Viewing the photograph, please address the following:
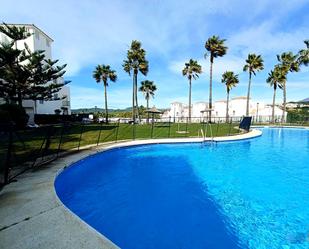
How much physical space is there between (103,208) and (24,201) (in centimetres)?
193

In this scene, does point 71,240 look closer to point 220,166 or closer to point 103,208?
point 103,208

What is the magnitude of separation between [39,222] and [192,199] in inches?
158

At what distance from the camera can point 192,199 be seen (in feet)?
21.0

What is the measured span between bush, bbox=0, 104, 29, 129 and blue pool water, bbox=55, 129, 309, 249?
1075cm

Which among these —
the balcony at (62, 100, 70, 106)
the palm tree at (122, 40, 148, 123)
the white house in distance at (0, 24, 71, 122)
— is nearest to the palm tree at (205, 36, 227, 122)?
the palm tree at (122, 40, 148, 123)

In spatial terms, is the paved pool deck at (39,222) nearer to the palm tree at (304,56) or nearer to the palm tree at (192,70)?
the palm tree at (192,70)

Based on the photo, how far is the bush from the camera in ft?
56.9

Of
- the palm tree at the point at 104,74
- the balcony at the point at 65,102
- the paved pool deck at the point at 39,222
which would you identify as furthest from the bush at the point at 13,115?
the palm tree at the point at 104,74

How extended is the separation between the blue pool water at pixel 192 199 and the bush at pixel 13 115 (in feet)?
35.3

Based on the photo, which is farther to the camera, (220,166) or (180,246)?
(220,166)

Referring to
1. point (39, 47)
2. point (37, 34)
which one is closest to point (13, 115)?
point (39, 47)

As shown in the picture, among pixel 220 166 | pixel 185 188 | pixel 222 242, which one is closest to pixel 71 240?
pixel 222 242

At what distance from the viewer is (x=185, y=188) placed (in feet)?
24.1

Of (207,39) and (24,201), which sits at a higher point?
(207,39)
